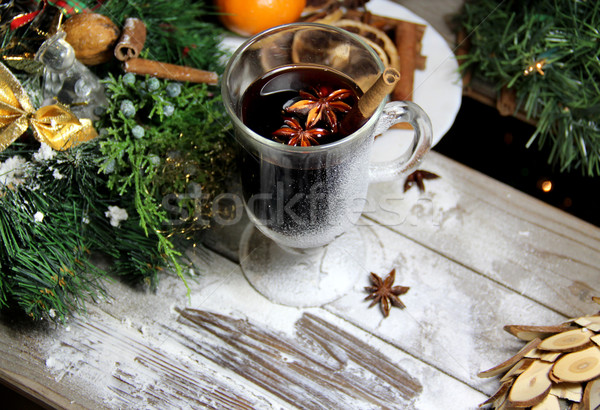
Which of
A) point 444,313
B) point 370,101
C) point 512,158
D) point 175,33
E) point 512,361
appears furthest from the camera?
point 512,158

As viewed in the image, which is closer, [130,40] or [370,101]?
[370,101]

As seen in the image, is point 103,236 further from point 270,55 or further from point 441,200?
point 441,200

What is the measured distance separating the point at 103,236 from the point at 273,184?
1.49 feet

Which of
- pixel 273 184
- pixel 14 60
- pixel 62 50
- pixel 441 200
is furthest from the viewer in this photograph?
pixel 441 200

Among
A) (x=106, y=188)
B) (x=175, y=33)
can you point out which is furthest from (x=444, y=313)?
(x=175, y=33)

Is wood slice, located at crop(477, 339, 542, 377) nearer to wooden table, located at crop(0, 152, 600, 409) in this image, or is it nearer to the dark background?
wooden table, located at crop(0, 152, 600, 409)

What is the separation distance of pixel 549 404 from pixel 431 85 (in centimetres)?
71

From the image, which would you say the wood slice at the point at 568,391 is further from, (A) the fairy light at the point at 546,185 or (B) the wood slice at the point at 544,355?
(A) the fairy light at the point at 546,185

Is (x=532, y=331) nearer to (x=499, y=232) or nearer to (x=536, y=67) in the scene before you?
(x=499, y=232)

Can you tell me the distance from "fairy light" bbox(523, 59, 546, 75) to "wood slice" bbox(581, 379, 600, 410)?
73cm

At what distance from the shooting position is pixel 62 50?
1.04 metres

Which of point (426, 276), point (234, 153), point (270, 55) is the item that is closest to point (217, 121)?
point (234, 153)

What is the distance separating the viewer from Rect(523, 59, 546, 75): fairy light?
132 centimetres

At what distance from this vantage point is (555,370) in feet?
3.12
